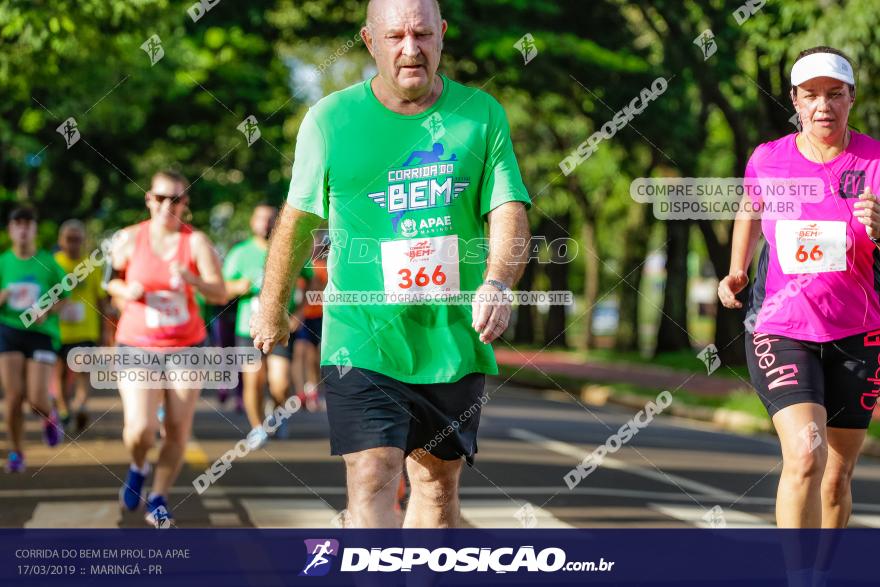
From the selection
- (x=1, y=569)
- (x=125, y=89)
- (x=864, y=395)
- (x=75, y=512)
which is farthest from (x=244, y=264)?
(x=125, y=89)

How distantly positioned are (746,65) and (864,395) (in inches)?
861

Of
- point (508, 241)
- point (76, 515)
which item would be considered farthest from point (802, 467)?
point (76, 515)

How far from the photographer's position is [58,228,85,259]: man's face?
1377cm

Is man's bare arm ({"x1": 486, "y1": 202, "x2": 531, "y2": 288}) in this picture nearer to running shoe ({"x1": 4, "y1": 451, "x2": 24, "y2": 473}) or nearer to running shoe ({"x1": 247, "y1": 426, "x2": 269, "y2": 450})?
running shoe ({"x1": 4, "y1": 451, "x2": 24, "y2": 473})

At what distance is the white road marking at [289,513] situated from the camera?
8.50 metres

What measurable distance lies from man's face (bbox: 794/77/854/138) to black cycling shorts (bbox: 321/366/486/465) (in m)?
1.73

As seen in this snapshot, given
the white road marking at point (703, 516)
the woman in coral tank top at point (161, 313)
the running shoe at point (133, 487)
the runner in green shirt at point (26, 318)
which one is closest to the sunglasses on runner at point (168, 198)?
the woman in coral tank top at point (161, 313)

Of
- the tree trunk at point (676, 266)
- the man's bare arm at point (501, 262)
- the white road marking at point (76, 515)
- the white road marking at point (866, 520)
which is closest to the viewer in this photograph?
the man's bare arm at point (501, 262)

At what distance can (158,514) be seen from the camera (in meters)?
8.27

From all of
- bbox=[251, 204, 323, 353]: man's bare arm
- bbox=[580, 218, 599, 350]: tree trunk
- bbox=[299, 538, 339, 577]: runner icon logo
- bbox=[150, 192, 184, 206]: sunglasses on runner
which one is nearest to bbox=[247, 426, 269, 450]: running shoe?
bbox=[150, 192, 184, 206]: sunglasses on runner

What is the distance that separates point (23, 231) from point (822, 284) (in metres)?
7.45

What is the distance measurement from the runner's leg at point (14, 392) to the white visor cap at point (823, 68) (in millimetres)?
7349

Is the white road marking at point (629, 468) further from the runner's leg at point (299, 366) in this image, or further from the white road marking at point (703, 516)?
the runner's leg at point (299, 366)

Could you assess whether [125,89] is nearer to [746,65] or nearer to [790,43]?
[746,65]
